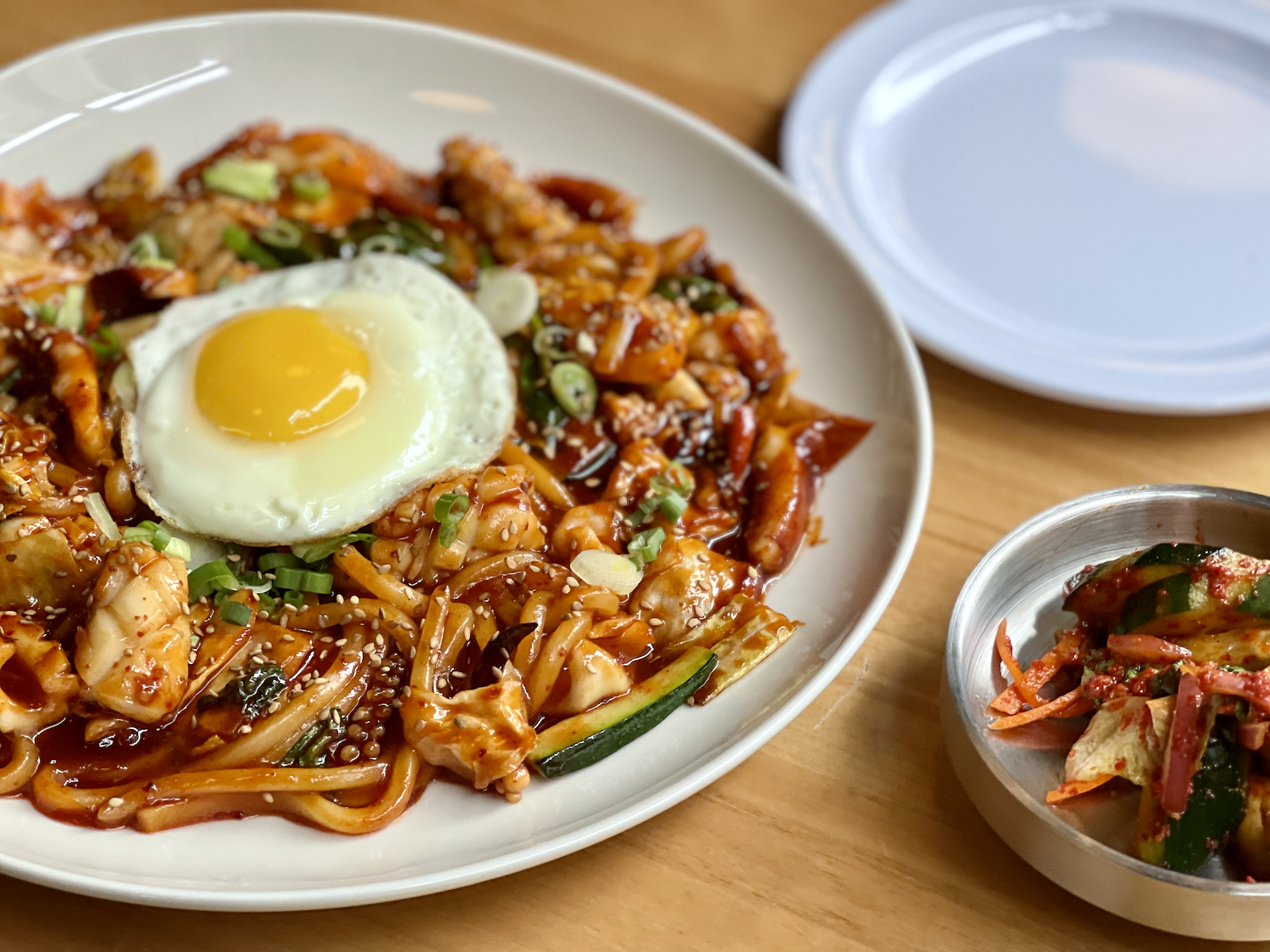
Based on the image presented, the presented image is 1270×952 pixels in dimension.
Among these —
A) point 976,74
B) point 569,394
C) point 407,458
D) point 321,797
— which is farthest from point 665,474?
point 976,74

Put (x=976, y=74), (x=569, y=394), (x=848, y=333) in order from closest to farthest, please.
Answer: (x=569, y=394)
(x=848, y=333)
(x=976, y=74)

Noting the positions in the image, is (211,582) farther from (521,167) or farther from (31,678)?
(521,167)

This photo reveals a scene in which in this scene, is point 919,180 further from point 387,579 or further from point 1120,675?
point 387,579

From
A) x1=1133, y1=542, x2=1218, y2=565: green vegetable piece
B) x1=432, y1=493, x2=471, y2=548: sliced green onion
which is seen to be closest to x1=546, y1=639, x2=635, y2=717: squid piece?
x1=432, y1=493, x2=471, y2=548: sliced green onion

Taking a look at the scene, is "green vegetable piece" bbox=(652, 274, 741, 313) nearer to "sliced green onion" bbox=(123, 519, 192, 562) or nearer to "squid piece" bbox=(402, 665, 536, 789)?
"squid piece" bbox=(402, 665, 536, 789)

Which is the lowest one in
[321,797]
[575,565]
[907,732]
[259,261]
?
[907,732]

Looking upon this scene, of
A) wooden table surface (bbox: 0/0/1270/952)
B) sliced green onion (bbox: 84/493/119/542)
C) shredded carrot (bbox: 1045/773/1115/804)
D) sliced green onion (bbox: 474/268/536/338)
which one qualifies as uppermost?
sliced green onion (bbox: 474/268/536/338)

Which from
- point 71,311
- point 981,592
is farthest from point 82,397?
point 981,592
